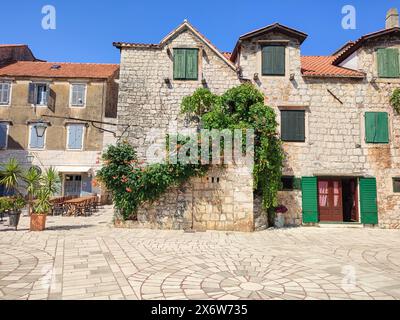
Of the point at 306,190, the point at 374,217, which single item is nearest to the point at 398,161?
the point at 374,217

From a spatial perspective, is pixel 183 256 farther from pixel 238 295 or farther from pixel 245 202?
pixel 245 202

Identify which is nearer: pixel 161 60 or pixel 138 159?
pixel 138 159

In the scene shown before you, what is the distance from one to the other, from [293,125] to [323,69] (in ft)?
12.5

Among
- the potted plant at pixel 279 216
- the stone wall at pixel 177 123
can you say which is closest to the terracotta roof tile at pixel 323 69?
the stone wall at pixel 177 123

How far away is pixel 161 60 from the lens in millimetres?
12297

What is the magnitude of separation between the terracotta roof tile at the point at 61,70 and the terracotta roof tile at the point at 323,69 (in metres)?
14.2

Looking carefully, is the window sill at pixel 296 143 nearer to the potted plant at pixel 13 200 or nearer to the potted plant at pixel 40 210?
the potted plant at pixel 40 210

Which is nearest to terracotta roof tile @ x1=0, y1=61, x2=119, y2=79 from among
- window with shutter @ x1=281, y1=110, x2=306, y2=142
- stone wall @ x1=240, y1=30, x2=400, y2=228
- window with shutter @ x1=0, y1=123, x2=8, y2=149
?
window with shutter @ x1=0, y1=123, x2=8, y2=149

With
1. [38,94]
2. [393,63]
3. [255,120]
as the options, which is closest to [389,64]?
[393,63]

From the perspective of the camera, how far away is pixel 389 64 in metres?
12.3

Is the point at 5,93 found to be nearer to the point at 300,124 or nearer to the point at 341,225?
the point at 300,124

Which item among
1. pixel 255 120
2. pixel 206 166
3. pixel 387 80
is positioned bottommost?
pixel 206 166

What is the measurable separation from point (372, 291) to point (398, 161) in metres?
10.1

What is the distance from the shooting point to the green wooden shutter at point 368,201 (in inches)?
460
